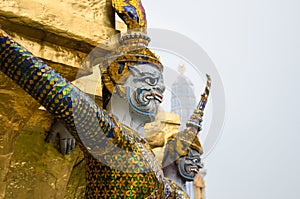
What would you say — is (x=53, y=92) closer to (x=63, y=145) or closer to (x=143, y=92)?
(x=143, y=92)

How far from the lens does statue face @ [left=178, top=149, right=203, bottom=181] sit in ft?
7.41

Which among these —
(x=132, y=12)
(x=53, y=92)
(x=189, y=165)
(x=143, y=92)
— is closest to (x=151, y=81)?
(x=143, y=92)

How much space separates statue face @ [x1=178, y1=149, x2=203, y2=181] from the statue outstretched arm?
1.02 meters

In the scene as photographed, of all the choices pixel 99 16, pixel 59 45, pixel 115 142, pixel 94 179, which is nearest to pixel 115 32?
pixel 99 16

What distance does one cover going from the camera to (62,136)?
67.6 inches

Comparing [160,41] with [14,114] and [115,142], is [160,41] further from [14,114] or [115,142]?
[14,114]

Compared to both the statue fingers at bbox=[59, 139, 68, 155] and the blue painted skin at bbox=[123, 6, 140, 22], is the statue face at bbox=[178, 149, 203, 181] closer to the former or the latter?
the statue fingers at bbox=[59, 139, 68, 155]

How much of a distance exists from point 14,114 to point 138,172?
45 cm

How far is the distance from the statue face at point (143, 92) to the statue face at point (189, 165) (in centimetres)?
78

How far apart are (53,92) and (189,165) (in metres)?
1.21

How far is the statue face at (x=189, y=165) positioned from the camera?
2.26m

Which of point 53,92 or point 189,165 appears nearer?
point 53,92

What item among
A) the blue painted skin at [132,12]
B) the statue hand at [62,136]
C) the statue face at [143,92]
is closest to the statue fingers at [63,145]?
the statue hand at [62,136]

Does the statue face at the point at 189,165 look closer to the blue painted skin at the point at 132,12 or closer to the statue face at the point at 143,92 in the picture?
the statue face at the point at 143,92
